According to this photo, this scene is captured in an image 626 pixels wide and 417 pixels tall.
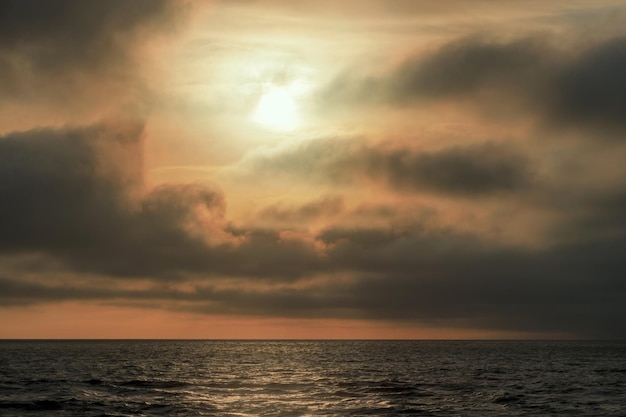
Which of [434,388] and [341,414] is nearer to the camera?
[341,414]

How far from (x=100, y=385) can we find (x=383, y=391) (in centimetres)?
3536

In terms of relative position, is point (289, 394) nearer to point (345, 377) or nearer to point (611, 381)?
point (345, 377)

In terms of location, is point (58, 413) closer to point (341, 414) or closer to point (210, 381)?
point (341, 414)

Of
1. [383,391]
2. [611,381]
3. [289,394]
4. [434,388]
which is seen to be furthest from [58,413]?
[611,381]

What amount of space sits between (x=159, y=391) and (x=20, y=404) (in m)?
17.5

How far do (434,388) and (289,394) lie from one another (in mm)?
19639

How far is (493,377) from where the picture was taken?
11088 cm

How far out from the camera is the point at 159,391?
277 feet

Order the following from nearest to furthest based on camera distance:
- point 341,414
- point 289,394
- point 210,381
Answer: point 341,414 → point 289,394 → point 210,381

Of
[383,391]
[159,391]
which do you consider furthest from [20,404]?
[383,391]

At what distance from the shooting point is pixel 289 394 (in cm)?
8075

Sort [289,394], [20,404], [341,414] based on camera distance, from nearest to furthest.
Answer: [341,414] → [20,404] → [289,394]

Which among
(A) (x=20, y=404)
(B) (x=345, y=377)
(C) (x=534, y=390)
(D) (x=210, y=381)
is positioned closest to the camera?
(A) (x=20, y=404)

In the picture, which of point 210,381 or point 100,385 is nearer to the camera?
point 100,385
